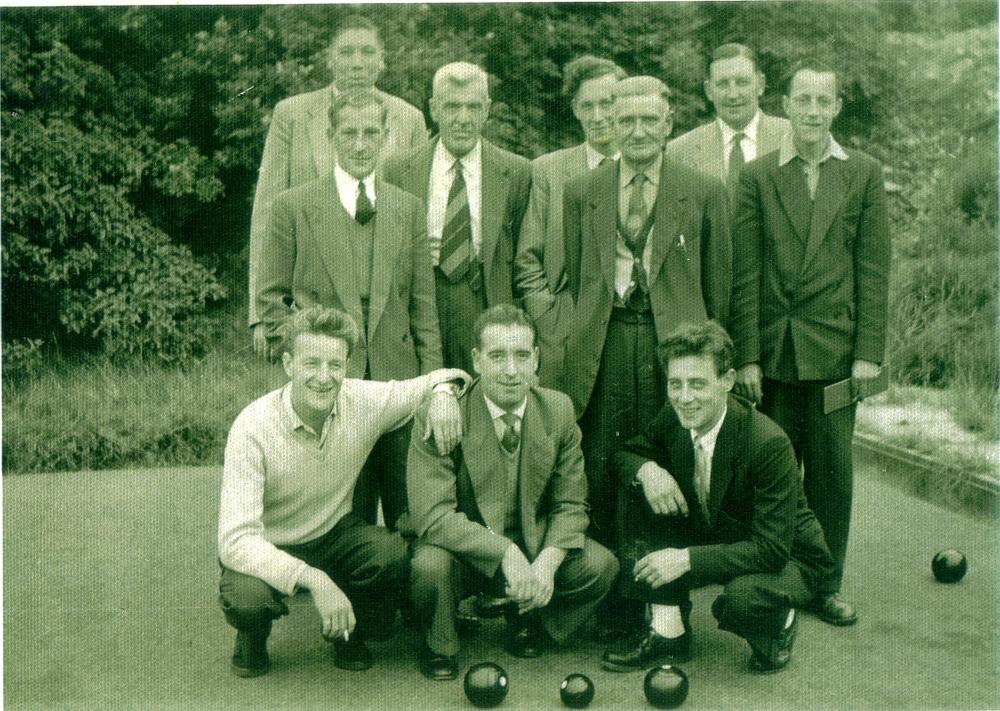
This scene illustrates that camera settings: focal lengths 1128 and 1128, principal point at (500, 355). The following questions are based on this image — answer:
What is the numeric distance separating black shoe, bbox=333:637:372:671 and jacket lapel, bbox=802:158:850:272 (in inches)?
73.5

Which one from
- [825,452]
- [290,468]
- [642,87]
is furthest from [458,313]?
[825,452]

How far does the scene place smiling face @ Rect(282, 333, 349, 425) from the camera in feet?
10.8

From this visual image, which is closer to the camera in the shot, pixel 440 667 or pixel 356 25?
pixel 440 667

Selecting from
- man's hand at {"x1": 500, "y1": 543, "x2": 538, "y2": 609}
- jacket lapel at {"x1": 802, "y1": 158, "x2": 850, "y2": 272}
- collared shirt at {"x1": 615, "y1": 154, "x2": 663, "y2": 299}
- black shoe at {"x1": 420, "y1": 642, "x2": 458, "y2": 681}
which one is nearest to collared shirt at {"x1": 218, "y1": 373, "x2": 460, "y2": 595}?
black shoe at {"x1": 420, "y1": 642, "x2": 458, "y2": 681}

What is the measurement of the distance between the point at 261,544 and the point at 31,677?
856mm

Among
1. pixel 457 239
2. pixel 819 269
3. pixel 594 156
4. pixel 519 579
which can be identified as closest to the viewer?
pixel 519 579

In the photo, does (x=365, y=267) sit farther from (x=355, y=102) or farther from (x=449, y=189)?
(x=355, y=102)

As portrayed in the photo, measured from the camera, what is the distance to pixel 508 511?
3.36m

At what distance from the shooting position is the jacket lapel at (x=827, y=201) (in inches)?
145

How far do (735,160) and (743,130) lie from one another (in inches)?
4.8

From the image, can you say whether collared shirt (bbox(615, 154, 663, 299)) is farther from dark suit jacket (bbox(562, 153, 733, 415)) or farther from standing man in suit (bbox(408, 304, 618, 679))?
standing man in suit (bbox(408, 304, 618, 679))

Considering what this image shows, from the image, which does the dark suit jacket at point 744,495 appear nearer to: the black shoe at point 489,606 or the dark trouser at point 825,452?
the dark trouser at point 825,452

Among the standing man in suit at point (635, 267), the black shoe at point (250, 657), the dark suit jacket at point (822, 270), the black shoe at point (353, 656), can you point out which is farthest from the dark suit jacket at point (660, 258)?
the black shoe at point (250, 657)

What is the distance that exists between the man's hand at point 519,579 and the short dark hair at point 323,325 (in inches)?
30.5
